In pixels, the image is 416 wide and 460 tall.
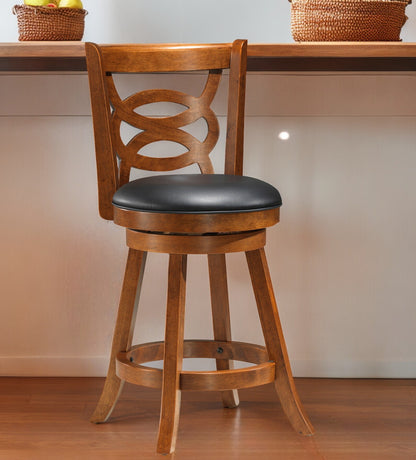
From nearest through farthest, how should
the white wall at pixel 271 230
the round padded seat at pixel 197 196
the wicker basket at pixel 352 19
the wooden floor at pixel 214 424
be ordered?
the round padded seat at pixel 197 196 < the wooden floor at pixel 214 424 < the wicker basket at pixel 352 19 < the white wall at pixel 271 230

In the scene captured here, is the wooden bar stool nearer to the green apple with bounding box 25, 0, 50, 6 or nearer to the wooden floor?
the wooden floor

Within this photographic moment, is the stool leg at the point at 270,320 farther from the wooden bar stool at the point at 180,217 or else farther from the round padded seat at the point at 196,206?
the round padded seat at the point at 196,206

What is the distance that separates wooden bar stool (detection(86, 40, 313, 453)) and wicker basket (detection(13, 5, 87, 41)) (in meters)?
0.22

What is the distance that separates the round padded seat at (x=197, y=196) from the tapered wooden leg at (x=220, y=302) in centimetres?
27

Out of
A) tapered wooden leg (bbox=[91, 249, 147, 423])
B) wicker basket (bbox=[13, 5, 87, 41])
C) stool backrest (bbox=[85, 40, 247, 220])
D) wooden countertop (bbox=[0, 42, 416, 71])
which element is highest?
wicker basket (bbox=[13, 5, 87, 41])

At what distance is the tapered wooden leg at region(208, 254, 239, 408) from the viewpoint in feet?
5.68

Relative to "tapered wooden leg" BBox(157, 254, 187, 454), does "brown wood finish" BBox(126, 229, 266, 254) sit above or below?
above

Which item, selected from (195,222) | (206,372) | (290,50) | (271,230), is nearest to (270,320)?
(206,372)

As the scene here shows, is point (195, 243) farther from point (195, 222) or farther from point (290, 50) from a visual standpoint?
point (290, 50)

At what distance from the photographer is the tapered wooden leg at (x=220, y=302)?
1.73m

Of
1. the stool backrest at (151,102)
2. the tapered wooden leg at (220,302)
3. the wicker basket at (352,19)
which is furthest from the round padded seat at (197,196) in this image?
the wicker basket at (352,19)

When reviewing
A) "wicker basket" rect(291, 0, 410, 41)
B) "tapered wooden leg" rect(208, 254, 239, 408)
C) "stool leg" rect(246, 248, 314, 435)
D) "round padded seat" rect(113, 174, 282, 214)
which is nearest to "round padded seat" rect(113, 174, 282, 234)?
"round padded seat" rect(113, 174, 282, 214)

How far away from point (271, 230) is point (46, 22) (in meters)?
0.83

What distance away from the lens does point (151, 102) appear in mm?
1646
